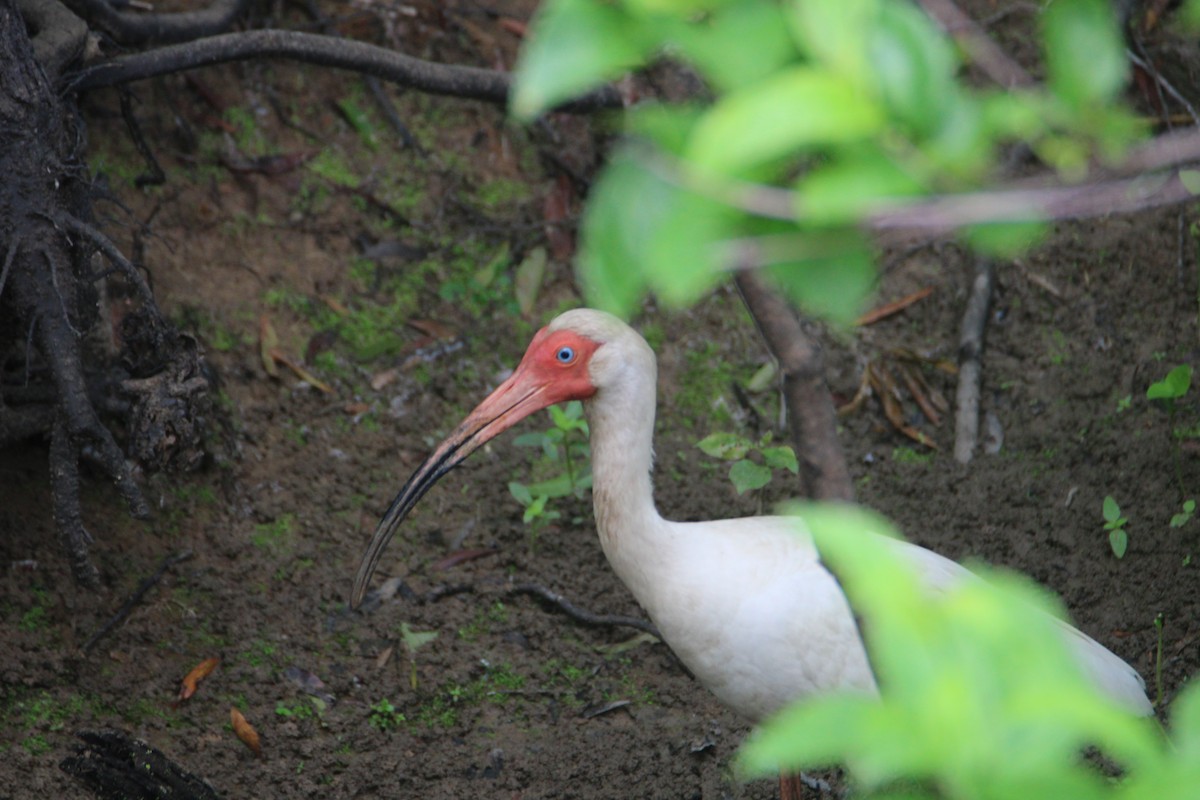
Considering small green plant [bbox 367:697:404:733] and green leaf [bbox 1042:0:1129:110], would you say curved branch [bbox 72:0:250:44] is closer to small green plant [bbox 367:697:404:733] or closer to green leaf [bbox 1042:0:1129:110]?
small green plant [bbox 367:697:404:733]

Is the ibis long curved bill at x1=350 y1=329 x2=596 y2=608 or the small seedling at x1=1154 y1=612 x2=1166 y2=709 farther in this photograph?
the small seedling at x1=1154 y1=612 x2=1166 y2=709

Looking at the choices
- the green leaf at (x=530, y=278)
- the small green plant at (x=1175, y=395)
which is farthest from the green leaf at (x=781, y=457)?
the green leaf at (x=530, y=278)

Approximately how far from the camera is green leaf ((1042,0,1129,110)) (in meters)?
1.23

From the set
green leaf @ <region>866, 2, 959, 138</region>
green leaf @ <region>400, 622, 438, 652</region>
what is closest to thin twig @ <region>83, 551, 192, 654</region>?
green leaf @ <region>400, 622, 438, 652</region>

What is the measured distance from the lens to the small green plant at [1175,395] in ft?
13.3

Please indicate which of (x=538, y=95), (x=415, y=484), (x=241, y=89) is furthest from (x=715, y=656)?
(x=241, y=89)

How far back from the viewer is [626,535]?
323cm

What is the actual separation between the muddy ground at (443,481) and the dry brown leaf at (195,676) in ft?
0.09

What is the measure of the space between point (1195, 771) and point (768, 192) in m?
0.64

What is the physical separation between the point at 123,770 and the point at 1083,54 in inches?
114

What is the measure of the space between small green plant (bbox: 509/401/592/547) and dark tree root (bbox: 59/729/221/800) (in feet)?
5.00

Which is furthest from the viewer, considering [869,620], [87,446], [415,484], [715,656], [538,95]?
[87,446]

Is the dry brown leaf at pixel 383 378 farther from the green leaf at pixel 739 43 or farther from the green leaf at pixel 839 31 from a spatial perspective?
the green leaf at pixel 839 31

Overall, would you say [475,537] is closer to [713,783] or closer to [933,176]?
[713,783]
